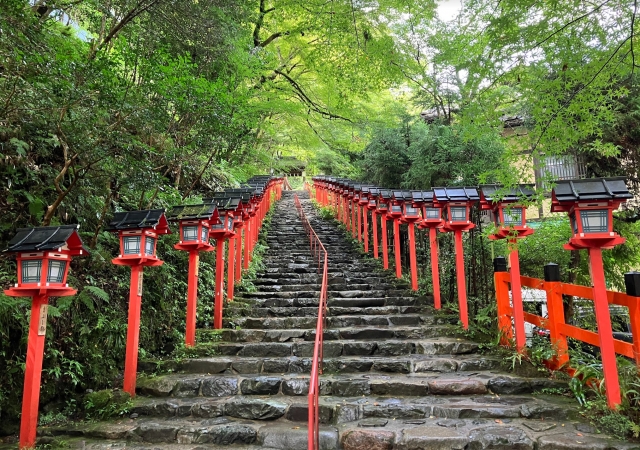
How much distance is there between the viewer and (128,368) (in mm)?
4965

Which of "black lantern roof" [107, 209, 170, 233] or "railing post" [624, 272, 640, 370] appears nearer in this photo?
"railing post" [624, 272, 640, 370]

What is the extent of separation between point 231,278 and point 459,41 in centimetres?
618

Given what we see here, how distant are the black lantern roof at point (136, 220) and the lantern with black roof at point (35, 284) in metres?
0.87

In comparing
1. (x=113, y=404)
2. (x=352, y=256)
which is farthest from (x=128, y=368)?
(x=352, y=256)

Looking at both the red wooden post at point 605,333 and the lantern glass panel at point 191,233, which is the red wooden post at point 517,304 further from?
the lantern glass panel at point 191,233

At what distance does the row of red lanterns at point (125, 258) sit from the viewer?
153 inches

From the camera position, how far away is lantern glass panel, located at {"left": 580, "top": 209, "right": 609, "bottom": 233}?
14.4 feet

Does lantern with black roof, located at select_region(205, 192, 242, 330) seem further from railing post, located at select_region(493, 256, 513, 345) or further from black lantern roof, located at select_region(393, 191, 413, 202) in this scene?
railing post, located at select_region(493, 256, 513, 345)

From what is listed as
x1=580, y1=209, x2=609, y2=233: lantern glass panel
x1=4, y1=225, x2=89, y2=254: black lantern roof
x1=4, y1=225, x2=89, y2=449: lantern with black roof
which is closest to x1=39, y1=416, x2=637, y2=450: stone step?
x1=4, y1=225, x2=89, y2=449: lantern with black roof

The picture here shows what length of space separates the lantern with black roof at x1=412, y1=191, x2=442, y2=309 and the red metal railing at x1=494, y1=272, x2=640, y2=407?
5.09ft

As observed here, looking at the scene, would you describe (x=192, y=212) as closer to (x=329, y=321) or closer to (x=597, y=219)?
(x=329, y=321)

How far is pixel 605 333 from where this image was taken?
429 centimetres

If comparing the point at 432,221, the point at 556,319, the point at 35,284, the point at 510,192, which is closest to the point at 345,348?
the point at 432,221

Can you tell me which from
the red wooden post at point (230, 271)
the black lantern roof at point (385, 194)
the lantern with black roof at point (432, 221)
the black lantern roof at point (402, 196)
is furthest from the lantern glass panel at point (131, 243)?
the black lantern roof at point (385, 194)
